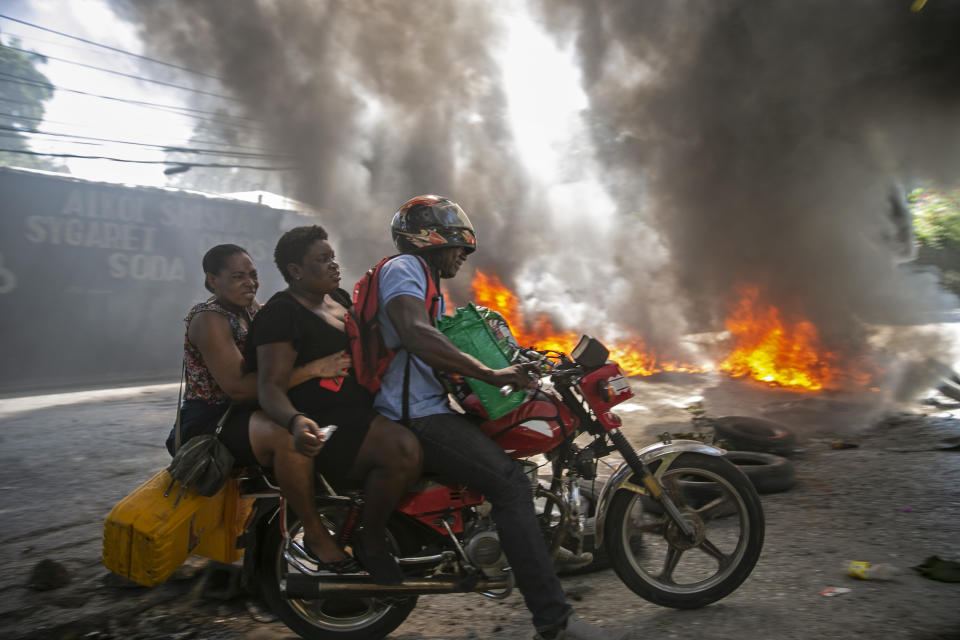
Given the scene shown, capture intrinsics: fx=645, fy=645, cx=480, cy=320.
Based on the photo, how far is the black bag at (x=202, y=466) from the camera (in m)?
2.67

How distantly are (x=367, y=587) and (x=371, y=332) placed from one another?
42.0 inches

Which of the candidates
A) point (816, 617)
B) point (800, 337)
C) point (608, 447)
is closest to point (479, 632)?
point (608, 447)

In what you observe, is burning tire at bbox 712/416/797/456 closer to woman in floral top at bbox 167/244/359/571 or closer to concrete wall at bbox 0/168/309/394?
woman in floral top at bbox 167/244/359/571

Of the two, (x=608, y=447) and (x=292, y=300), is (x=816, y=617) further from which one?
(x=292, y=300)

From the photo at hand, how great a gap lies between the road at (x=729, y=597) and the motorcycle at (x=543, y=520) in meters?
0.24

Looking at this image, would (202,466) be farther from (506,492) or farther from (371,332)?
(506,492)

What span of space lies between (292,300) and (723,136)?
36.4ft

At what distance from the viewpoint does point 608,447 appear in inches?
113

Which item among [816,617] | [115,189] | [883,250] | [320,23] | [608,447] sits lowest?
[816,617]

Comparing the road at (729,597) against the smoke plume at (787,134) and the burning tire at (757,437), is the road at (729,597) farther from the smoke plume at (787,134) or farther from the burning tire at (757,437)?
the smoke plume at (787,134)

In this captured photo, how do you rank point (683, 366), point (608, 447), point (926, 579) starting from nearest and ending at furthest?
point (608, 447) < point (926, 579) < point (683, 366)

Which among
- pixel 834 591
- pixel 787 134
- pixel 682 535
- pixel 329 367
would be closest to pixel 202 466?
pixel 329 367

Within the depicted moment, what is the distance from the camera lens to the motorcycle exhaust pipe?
2691 millimetres

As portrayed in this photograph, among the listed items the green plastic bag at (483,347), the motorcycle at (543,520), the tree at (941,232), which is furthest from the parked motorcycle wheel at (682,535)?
the tree at (941,232)
